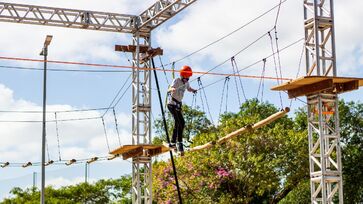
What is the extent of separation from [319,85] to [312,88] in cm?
18

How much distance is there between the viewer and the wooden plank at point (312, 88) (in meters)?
11.2

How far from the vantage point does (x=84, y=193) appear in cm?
4138

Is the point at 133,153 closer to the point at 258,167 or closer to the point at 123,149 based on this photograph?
the point at 123,149

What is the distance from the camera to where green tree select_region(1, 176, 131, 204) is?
39.0 m

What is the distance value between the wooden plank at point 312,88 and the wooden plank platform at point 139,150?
5.38 m

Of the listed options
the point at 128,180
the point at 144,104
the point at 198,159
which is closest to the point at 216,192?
the point at 198,159

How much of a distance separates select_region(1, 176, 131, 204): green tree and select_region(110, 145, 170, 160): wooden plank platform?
69.2 ft

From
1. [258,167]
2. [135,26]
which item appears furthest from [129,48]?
[258,167]

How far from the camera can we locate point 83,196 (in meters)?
41.4

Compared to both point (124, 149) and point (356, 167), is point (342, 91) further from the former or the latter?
point (356, 167)

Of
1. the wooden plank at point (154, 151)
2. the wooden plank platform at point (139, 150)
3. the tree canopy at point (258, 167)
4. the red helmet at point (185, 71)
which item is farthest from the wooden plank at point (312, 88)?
the tree canopy at point (258, 167)

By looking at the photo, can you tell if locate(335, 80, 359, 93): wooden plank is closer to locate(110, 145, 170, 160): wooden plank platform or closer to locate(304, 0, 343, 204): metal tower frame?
locate(304, 0, 343, 204): metal tower frame

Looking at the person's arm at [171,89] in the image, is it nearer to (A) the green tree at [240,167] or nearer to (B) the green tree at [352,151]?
(A) the green tree at [240,167]

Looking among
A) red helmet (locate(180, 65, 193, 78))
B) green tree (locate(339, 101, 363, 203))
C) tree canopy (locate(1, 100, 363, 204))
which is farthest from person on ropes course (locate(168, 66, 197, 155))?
green tree (locate(339, 101, 363, 203))
